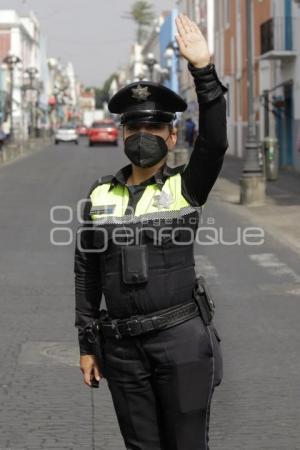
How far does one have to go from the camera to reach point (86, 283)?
414 centimetres

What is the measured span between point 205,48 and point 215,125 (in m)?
0.28

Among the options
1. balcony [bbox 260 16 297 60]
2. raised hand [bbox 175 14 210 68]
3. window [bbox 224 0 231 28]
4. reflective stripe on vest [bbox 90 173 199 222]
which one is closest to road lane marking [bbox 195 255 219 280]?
reflective stripe on vest [bbox 90 173 199 222]

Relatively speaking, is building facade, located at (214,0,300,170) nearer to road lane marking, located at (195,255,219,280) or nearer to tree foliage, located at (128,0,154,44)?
road lane marking, located at (195,255,219,280)

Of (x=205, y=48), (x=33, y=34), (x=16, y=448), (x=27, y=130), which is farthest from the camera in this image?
(x=33, y=34)

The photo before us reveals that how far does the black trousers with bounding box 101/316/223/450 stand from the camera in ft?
12.8

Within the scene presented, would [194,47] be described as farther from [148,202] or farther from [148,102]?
[148,202]

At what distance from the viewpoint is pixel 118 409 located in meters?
4.00

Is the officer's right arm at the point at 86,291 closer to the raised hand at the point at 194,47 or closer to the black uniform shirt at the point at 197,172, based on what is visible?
the black uniform shirt at the point at 197,172

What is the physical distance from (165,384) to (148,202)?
2.26 ft

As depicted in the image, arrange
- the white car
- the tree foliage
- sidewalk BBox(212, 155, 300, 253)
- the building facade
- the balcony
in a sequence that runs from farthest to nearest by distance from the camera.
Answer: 1. the tree foliage
2. the white car
3. the building facade
4. the balcony
5. sidewalk BBox(212, 155, 300, 253)

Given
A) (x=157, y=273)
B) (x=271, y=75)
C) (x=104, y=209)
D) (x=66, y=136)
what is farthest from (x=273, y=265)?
(x=66, y=136)

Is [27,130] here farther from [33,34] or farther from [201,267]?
[201,267]

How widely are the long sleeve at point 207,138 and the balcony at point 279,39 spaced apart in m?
32.3

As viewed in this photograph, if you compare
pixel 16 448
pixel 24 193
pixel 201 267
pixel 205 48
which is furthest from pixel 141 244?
pixel 24 193
